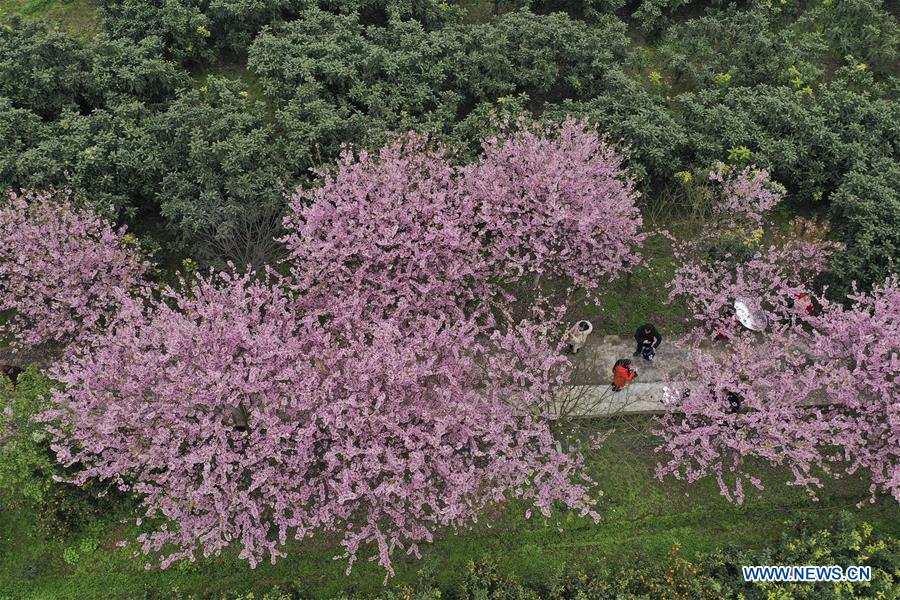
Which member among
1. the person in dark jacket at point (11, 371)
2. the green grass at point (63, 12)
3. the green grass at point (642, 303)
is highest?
the green grass at point (63, 12)

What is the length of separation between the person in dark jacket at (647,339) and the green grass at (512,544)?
3546 millimetres

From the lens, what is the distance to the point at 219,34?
84.9 ft

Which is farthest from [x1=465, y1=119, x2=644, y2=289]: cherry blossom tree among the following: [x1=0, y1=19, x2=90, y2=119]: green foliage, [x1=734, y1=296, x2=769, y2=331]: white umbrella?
[x1=0, y1=19, x2=90, y2=119]: green foliage

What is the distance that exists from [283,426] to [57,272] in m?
9.04

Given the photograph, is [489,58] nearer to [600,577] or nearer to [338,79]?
[338,79]

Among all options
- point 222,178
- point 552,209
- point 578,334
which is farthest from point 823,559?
point 222,178

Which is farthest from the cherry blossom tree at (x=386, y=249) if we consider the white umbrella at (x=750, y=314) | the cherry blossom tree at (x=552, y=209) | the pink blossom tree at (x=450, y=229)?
the white umbrella at (x=750, y=314)

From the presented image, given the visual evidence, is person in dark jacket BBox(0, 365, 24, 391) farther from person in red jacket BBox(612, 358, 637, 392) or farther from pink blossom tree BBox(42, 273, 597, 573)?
person in red jacket BBox(612, 358, 637, 392)

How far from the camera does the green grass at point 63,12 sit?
27403mm

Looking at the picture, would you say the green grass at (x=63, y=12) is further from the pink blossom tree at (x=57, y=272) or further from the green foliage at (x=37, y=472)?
the green foliage at (x=37, y=472)

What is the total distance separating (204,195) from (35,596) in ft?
40.2

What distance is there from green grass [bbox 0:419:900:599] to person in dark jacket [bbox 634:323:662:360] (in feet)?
11.6

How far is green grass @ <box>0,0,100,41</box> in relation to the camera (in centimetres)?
2740

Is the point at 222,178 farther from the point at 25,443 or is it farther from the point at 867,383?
the point at 867,383
